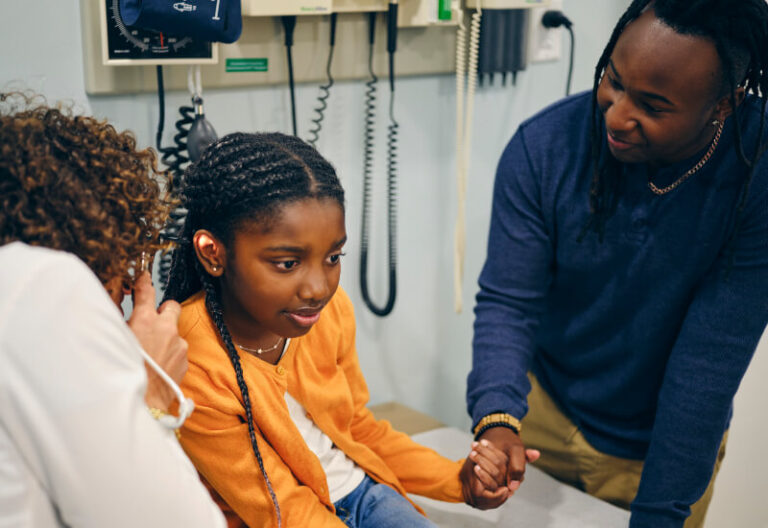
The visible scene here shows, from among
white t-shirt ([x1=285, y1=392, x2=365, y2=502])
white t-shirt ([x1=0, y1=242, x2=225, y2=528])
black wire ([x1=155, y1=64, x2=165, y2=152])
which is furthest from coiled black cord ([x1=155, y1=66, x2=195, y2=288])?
white t-shirt ([x1=0, y1=242, x2=225, y2=528])

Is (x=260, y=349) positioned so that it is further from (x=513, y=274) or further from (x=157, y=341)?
(x=513, y=274)

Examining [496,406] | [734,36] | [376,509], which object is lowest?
[376,509]

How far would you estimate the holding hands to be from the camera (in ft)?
3.92

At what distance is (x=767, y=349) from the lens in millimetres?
1928

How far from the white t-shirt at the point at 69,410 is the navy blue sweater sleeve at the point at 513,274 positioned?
29.0 inches

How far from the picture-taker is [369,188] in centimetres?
174

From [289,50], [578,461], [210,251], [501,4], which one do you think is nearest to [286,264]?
[210,251]

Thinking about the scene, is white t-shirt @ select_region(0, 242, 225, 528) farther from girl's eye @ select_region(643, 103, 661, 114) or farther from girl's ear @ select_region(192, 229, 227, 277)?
girl's eye @ select_region(643, 103, 661, 114)

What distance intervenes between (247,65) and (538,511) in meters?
0.99

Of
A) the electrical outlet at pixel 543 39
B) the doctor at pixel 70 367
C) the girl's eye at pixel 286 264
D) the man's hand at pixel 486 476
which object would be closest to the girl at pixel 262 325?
the girl's eye at pixel 286 264

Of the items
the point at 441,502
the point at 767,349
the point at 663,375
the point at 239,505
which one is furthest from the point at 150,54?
the point at 767,349

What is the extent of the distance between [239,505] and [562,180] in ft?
2.45

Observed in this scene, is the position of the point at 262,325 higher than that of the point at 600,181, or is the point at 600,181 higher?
the point at 600,181

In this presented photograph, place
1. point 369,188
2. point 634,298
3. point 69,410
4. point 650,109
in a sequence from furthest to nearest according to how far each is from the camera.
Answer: point 369,188, point 634,298, point 650,109, point 69,410
